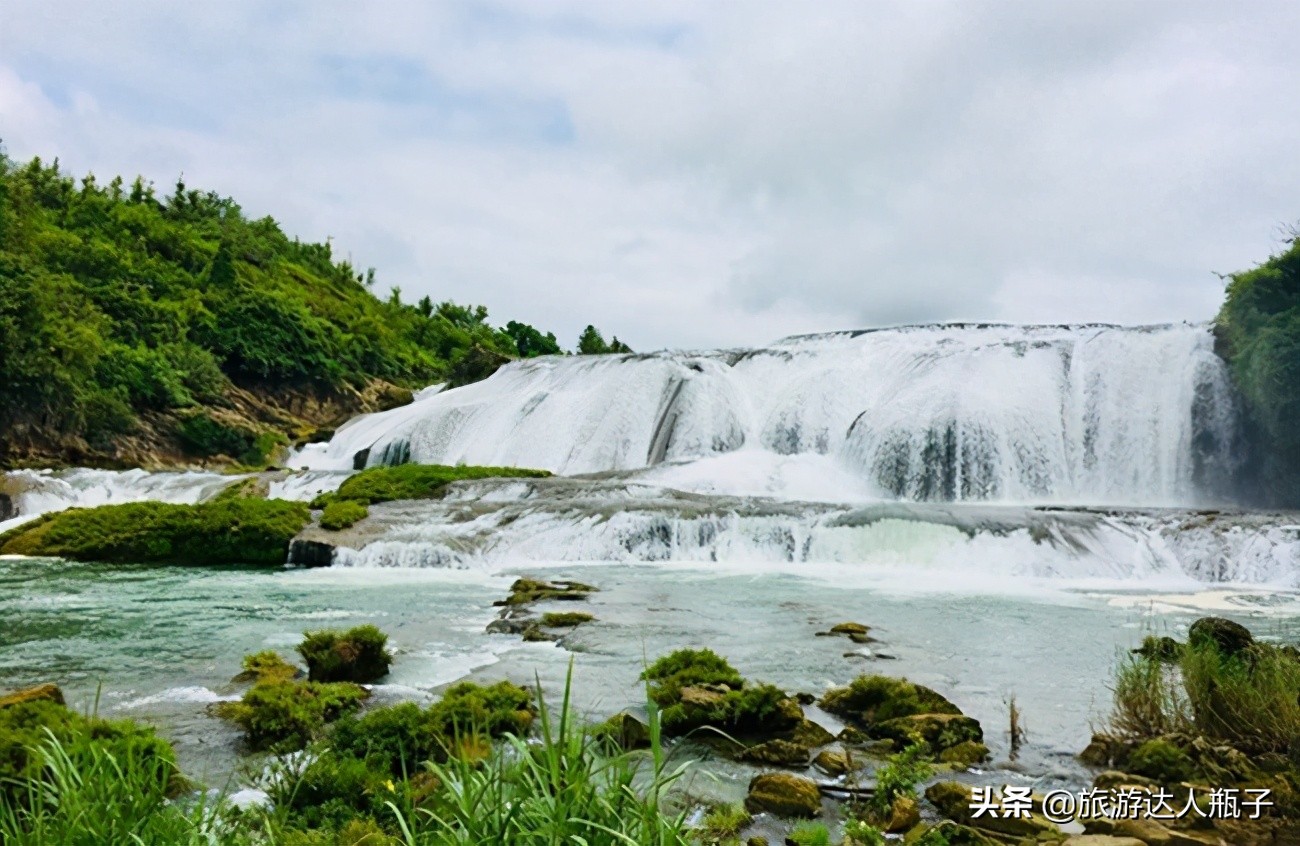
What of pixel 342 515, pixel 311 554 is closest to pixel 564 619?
pixel 311 554

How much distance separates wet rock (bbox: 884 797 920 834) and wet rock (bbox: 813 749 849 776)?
2.77 feet

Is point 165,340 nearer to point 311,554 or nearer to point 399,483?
point 399,483

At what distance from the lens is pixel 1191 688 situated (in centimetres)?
590

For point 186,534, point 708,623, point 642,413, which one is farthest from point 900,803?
point 642,413

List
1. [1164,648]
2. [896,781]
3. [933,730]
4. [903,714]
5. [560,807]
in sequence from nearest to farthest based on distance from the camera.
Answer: [560,807] → [896,781] → [933,730] → [903,714] → [1164,648]

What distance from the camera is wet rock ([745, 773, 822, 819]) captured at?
203 inches

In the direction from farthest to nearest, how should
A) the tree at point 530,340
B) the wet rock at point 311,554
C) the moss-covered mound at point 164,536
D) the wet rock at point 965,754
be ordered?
1. the tree at point 530,340
2. the moss-covered mound at point 164,536
3. the wet rock at point 311,554
4. the wet rock at point 965,754

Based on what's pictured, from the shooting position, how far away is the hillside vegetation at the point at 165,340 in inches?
1303

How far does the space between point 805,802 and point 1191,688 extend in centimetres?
273

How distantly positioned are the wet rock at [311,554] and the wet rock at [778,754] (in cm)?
1361

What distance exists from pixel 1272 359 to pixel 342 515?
24.2m

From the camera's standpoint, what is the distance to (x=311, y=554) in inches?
711

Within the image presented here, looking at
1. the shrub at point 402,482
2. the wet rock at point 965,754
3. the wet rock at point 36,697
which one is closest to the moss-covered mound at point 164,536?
the shrub at point 402,482

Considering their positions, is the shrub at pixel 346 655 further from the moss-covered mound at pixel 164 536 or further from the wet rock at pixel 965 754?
the moss-covered mound at pixel 164 536
